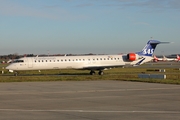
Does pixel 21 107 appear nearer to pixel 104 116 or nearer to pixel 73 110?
pixel 73 110

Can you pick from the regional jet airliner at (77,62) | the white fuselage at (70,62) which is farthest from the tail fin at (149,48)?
the white fuselage at (70,62)

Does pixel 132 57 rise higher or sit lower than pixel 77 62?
higher

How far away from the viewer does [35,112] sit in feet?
45.9

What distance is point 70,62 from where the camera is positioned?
4725 cm

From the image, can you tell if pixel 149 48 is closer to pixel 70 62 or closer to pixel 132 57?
pixel 132 57

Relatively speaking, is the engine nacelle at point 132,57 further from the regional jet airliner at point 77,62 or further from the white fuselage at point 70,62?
the white fuselage at point 70,62

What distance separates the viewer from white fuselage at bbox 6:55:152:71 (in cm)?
4588

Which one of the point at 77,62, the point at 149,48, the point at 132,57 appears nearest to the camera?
the point at 77,62

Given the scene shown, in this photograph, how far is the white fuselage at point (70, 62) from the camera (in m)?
45.9

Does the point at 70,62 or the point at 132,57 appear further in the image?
the point at 132,57

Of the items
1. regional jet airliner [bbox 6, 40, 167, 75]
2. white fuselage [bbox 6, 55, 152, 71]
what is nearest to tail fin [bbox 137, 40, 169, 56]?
regional jet airliner [bbox 6, 40, 167, 75]

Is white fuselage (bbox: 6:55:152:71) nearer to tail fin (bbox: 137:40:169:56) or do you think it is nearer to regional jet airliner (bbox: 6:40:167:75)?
regional jet airliner (bbox: 6:40:167:75)

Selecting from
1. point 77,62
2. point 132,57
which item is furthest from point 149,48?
point 77,62

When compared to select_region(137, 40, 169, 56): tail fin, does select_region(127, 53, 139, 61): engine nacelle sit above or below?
below
